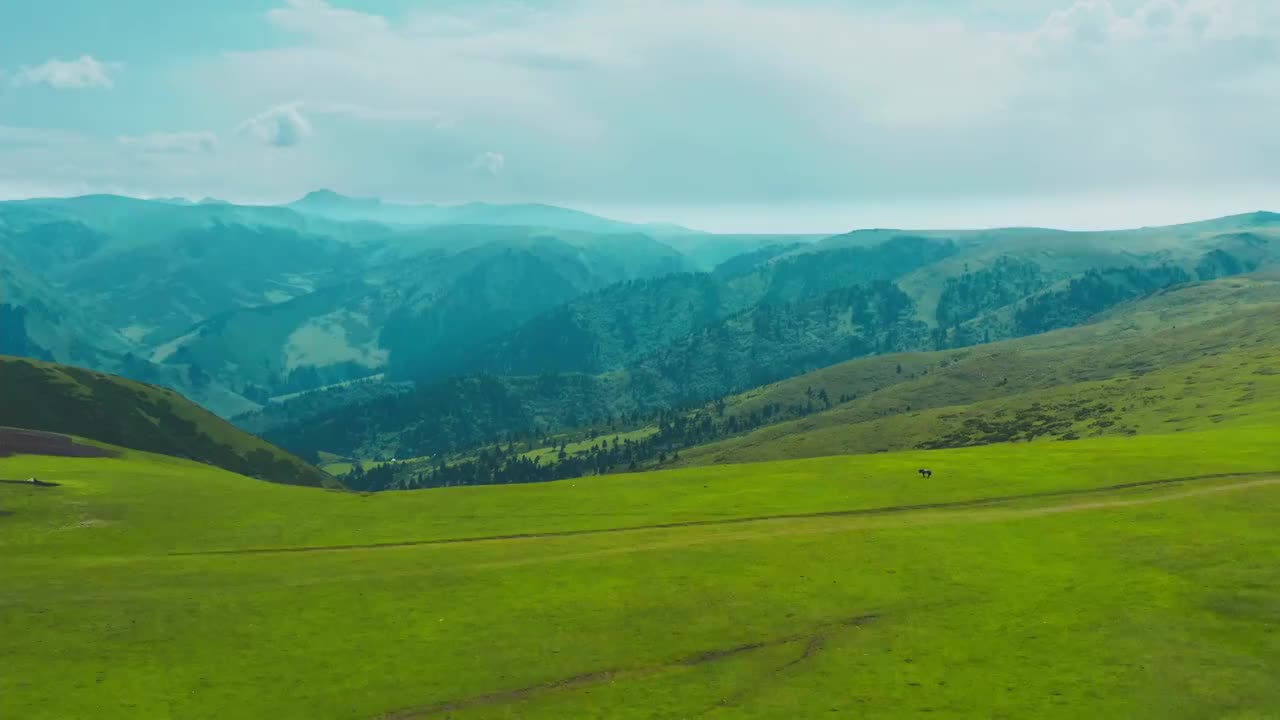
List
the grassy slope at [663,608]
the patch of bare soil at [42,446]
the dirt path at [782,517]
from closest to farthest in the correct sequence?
the grassy slope at [663,608] < the dirt path at [782,517] < the patch of bare soil at [42,446]

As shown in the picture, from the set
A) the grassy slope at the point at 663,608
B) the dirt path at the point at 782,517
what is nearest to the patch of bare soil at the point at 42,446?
the grassy slope at the point at 663,608

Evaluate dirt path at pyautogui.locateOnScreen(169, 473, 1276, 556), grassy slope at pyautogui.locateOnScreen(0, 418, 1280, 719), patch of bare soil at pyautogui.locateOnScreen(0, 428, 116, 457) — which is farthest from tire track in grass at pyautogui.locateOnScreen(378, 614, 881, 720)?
patch of bare soil at pyautogui.locateOnScreen(0, 428, 116, 457)

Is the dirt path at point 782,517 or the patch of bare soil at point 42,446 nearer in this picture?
the dirt path at point 782,517

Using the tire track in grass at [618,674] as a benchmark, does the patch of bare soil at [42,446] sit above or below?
above

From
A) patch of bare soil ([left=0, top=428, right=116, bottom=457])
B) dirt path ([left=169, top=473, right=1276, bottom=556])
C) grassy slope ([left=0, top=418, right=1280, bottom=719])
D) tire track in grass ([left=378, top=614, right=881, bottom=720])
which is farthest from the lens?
patch of bare soil ([left=0, top=428, right=116, bottom=457])

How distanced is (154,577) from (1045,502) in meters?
76.7

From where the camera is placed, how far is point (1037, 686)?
50312 mm

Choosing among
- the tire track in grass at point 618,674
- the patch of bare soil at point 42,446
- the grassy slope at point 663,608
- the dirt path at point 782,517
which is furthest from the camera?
the patch of bare soil at point 42,446

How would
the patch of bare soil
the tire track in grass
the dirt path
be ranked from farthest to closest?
the patch of bare soil
the dirt path
the tire track in grass

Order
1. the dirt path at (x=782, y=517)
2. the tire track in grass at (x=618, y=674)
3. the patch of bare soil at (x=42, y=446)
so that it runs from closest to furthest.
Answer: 1. the tire track in grass at (x=618, y=674)
2. the dirt path at (x=782, y=517)
3. the patch of bare soil at (x=42, y=446)

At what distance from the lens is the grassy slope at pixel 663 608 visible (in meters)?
50.5

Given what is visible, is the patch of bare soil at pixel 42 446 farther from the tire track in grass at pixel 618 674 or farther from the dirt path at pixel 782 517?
the tire track in grass at pixel 618 674

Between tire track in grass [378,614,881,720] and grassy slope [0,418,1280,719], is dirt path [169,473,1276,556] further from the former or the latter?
tire track in grass [378,614,881,720]

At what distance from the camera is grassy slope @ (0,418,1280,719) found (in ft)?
166
